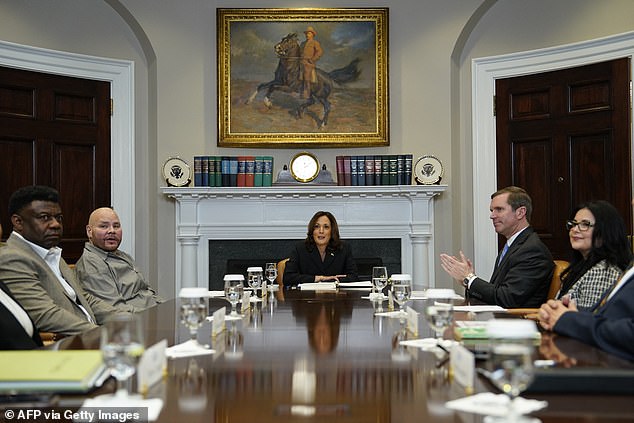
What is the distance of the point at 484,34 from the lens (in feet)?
21.9

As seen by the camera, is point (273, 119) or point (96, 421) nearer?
point (96, 421)

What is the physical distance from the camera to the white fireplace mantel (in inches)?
258

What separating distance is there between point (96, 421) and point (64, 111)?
218 inches

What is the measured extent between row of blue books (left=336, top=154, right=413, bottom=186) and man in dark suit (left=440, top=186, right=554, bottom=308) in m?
2.30

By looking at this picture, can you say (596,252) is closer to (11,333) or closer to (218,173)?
(11,333)

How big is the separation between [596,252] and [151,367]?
216cm

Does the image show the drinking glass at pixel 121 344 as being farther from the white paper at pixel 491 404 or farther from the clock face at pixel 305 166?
the clock face at pixel 305 166

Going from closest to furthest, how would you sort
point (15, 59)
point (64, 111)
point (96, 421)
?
point (96, 421)
point (15, 59)
point (64, 111)

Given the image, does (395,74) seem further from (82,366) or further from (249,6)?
(82,366)

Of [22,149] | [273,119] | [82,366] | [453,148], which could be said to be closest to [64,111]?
[22,149]

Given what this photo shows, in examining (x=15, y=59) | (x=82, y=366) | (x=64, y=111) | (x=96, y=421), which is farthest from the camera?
(x=64, y=111)

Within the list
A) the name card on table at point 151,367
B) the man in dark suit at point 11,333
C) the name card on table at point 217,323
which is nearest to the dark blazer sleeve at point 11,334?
the man in dark suit at point 11,333

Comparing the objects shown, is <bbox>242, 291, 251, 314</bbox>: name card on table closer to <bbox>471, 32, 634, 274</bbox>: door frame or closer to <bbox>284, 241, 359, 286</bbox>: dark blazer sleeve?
<bbox>284, 241, 359, 286</bbox>: dark blazer sleeve

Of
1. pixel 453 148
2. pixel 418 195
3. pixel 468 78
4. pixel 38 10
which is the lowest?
pixel 418 195
